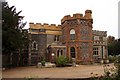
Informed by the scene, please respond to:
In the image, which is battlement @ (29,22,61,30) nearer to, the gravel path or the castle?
the castle

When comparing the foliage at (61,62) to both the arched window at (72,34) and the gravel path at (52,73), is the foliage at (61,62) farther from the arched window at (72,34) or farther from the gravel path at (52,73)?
the gravel path at (52,73)

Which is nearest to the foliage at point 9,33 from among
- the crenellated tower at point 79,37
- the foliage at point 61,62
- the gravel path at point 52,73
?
the gravel path at point 52,73

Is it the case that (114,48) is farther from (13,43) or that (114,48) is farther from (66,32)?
(13,43)

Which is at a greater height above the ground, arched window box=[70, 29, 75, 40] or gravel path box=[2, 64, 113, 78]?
arched window box=[70, 29, 75, 40]

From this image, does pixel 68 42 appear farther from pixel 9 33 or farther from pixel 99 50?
pixel 9 33

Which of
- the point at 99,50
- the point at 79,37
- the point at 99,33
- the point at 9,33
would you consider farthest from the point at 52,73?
the point at 99,33

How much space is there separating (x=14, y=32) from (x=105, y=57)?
21.3m

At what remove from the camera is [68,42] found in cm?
4231

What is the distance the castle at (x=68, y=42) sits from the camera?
4138 centimetres

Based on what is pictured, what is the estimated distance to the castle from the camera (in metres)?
41.4

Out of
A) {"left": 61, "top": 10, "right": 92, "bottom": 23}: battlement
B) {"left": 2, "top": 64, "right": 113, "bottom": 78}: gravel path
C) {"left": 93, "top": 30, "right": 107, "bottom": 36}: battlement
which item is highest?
{"left": 61, "top": 10, "right": 92, "bottom": 23}: battlement

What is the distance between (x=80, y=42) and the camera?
135 feet

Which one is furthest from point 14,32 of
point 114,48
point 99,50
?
point 114,48

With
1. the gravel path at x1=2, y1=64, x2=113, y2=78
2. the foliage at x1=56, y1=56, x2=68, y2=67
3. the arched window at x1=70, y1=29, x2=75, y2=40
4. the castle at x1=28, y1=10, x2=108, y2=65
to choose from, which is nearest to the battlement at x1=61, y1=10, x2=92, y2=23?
the castle at x1=28, y1=10, x2=108, y2=65
